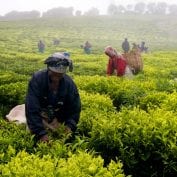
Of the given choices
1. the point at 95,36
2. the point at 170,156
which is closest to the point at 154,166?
the point at 170,156

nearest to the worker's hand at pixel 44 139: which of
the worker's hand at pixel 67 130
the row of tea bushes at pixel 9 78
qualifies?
the worker's hand at pixel 67 130

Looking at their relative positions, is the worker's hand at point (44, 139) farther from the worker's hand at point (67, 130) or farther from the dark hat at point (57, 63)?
the dark hat at point (57, 63)

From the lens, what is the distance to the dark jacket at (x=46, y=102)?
23.0 ft

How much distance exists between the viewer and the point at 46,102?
743 cm

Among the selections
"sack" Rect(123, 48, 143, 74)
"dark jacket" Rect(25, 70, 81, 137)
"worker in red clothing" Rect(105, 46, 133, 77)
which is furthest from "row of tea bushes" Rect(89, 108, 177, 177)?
"sack" Rect(123, 48, 143, 74)

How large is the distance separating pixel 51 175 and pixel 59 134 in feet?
7.35

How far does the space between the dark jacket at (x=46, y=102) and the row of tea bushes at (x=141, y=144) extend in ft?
1.66

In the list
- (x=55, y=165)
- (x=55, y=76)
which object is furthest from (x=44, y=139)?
(x=55, y=165)

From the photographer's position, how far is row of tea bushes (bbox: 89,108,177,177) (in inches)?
264

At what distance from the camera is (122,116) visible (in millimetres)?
7566

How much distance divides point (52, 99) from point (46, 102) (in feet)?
0.40

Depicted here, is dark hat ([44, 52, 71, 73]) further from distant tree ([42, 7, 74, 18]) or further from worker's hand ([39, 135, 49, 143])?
distant tree ([42, 7, 74, 18])

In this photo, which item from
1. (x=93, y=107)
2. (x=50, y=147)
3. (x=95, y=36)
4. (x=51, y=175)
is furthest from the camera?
(x=95, y=36)

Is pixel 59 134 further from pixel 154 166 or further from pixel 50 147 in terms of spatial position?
pixel 154 166
